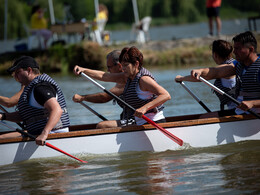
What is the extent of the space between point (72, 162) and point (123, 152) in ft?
2.11

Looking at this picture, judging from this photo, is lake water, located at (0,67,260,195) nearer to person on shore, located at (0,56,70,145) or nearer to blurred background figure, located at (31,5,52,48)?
person on shore, located at (0,56,70,145)

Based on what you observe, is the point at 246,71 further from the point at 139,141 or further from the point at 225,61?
the point at 139,141

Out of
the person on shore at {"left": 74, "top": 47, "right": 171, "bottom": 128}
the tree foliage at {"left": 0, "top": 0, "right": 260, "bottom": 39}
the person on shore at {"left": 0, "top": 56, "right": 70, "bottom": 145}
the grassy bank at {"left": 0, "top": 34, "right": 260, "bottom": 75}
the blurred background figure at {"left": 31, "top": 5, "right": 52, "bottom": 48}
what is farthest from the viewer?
the tree foliage at {"left": 0, "top": 0, "right": 260, "bottom": 39}

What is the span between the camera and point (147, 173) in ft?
19.5

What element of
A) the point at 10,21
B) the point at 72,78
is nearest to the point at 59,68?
the point at 72,78

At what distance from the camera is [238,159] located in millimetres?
6312

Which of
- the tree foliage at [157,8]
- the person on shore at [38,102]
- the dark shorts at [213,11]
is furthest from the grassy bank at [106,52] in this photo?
the tree foliage at [157,8]

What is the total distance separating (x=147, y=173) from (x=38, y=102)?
145cm

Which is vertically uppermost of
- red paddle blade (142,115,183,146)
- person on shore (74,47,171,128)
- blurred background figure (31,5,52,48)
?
blurred background figure (31,5,52,48)

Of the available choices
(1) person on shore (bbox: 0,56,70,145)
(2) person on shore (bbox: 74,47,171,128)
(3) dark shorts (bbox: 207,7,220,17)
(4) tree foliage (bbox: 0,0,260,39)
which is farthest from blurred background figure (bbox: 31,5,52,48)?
(4) tree foliage (bbox: 0,0,260,39)

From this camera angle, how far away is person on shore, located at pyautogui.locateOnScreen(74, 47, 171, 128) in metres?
6.27

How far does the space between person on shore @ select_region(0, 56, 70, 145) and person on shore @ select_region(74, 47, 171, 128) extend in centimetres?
67

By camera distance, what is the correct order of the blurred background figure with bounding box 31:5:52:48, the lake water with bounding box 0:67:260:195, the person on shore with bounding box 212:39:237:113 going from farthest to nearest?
the blurred background figure with bounding box 31:5:52:48 → the person on shore with bounding box 212:39:237:113 → the lake water with bounding box 0:67:260:195

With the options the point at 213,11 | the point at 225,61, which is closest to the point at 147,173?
the point at 225,61
